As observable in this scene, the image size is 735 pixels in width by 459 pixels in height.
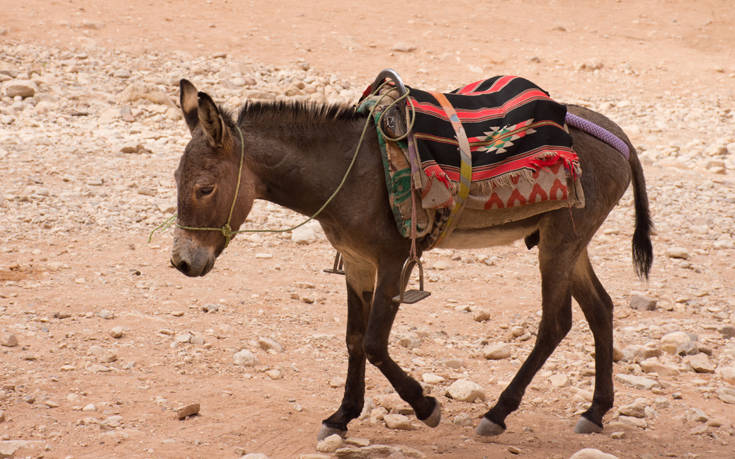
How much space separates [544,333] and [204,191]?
6.84 ft

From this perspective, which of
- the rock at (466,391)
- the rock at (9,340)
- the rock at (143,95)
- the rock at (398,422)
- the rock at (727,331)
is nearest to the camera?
the rock at (398,422)

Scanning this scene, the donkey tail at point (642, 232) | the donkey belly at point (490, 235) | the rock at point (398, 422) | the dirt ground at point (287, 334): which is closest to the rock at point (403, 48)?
the dirt ground at point (287, 334)

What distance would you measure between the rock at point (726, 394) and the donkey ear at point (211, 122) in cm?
346

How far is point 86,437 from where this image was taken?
4320 millimetres

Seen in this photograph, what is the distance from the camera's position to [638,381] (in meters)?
5.40

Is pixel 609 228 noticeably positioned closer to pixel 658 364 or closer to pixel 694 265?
pixel 694 265

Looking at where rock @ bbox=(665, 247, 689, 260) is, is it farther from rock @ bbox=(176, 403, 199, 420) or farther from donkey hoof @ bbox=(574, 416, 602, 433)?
rock @ bbox=(176, 403, 199, 420)

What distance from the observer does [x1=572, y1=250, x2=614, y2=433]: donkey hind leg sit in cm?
489

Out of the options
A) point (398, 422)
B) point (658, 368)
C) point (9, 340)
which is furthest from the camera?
point (658, 368)

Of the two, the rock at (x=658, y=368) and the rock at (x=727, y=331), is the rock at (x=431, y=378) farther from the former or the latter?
the rock at (x=727, y=331)

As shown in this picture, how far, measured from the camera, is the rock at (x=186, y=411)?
4578mm

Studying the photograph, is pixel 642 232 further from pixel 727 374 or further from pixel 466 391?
pixel 466 391

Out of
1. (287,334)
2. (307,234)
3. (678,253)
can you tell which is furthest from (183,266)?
(678,253)

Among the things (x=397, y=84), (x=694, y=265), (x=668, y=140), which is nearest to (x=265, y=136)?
(x=397, y=84)
